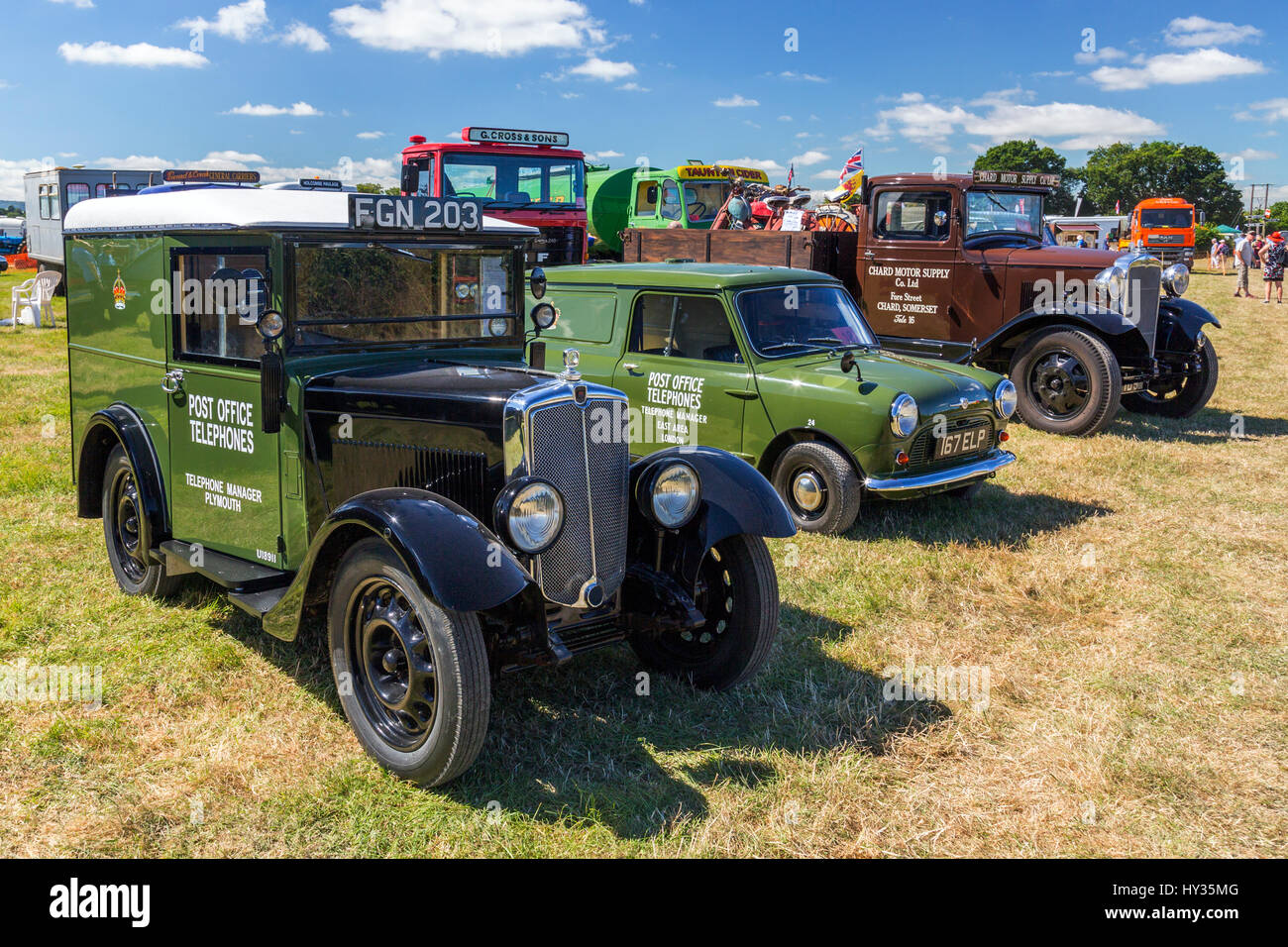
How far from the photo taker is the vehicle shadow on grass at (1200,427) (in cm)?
934

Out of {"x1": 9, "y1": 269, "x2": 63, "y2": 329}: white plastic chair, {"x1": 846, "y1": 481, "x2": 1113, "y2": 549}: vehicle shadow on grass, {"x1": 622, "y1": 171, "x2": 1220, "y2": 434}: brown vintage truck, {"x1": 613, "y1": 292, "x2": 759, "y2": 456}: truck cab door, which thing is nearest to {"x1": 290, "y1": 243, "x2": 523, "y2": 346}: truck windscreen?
{"x1": 613, "y1": 292, "x2": 759, "y2": 456}: truck cab door

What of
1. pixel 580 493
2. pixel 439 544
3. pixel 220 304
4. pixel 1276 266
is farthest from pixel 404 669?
pixel 1276 266

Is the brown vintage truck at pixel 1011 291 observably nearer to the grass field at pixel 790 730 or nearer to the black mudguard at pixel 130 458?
the grass field at pixel 790 730

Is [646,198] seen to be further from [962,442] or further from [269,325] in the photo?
[269,325]

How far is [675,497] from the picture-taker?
154 inches

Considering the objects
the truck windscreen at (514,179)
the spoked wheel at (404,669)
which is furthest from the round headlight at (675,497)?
the truck windscreen at (514,179)

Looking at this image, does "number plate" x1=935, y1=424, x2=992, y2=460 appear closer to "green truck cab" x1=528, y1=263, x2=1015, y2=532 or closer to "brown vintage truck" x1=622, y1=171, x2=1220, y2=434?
"green truck cab" x1=528, y1=263, x2=1015, y2=532

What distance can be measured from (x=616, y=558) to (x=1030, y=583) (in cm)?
277

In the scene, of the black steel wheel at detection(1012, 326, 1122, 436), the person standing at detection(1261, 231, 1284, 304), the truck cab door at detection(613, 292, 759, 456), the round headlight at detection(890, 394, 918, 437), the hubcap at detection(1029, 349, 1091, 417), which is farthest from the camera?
the person standing at detection(1261, 231, 1284, 304)

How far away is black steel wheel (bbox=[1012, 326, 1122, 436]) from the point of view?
897 cm

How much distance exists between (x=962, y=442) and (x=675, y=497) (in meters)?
3.24

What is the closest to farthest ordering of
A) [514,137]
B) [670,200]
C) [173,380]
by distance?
1. [173,380]
2. [514,137]
3. [670,200]

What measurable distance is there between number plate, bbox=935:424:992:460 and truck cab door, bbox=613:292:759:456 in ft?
4.00
